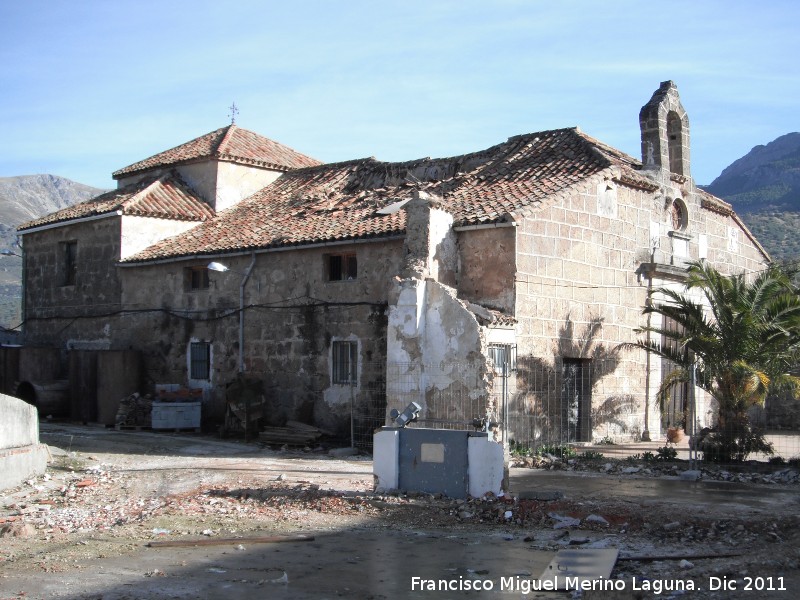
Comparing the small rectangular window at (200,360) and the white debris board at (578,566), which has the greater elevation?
the small rectangular window at (200,360)

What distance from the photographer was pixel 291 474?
51.3 ft

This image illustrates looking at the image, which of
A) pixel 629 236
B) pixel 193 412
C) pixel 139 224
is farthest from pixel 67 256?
pixel 629 236

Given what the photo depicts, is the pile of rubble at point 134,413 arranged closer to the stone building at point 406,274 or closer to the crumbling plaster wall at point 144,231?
the stone building at point 406,274

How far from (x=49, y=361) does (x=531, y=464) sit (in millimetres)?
14483

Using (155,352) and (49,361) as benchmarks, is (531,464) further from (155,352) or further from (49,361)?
(49,361)

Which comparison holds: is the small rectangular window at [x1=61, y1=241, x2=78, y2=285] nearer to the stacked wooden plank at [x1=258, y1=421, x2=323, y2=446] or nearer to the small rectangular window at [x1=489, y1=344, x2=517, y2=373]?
the stacked wooden plank at [x1=258, y1=421, x2=323, y2=446]

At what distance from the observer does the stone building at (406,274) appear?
18.2m

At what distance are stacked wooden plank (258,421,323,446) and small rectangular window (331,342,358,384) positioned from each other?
1230mm

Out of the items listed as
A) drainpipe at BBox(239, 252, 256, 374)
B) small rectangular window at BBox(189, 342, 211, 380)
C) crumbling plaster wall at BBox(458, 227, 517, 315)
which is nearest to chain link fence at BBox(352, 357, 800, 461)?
crumbling plaster wall at BBox(458, 227, 517, 315)

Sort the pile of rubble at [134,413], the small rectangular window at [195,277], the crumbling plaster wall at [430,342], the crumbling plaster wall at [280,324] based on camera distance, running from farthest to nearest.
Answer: the small rectangular window at [195,277] < the pile of rubble at [134,413] < the crumbling plaster wall at [280,324] < the crumbling plaster wall at [430,342]

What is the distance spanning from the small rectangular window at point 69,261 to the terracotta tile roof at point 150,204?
80 cm

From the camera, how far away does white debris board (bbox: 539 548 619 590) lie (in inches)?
325

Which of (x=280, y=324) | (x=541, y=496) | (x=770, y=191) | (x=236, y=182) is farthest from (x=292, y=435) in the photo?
(x=770, y=191)

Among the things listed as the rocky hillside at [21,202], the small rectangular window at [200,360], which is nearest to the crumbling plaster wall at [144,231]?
the small rectangular window at [200,360]
